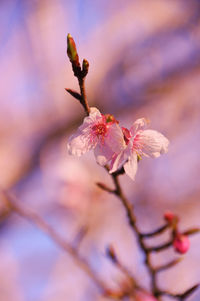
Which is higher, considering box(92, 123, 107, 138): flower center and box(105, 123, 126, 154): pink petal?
box(92, 123, 107, 138): flower center

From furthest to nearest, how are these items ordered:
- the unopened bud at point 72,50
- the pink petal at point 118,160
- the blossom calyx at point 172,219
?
the blossom calyx at point 172,219, the pink petal at point 118,160, the unopened bud at point 72,50

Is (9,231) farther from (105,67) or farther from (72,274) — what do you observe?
(105,67)

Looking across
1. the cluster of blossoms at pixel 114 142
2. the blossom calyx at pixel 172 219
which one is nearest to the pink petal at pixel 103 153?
the cluster of blossoms at pixel 114 142

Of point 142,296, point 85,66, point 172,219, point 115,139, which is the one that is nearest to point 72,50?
point 85,66

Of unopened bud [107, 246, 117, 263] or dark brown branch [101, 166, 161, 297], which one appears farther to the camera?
unopened bud [107, 246, 117, 263]

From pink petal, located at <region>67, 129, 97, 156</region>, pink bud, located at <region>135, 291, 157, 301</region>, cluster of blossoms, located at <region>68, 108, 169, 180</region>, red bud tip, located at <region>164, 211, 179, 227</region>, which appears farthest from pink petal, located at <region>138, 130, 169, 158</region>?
pink bud, located at <region>135, 291, 157, 301</region>

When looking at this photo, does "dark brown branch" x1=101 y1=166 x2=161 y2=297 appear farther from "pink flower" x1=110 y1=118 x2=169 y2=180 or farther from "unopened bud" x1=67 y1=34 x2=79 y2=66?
"unopened bud" x1=67 y1=34 x2=79 y2=66

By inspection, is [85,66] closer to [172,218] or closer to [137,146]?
[137,146]

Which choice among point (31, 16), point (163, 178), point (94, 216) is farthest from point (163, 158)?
point (31, 16)

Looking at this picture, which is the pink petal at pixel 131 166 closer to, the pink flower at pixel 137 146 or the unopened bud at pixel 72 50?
the pink flower at pixel 137 146
